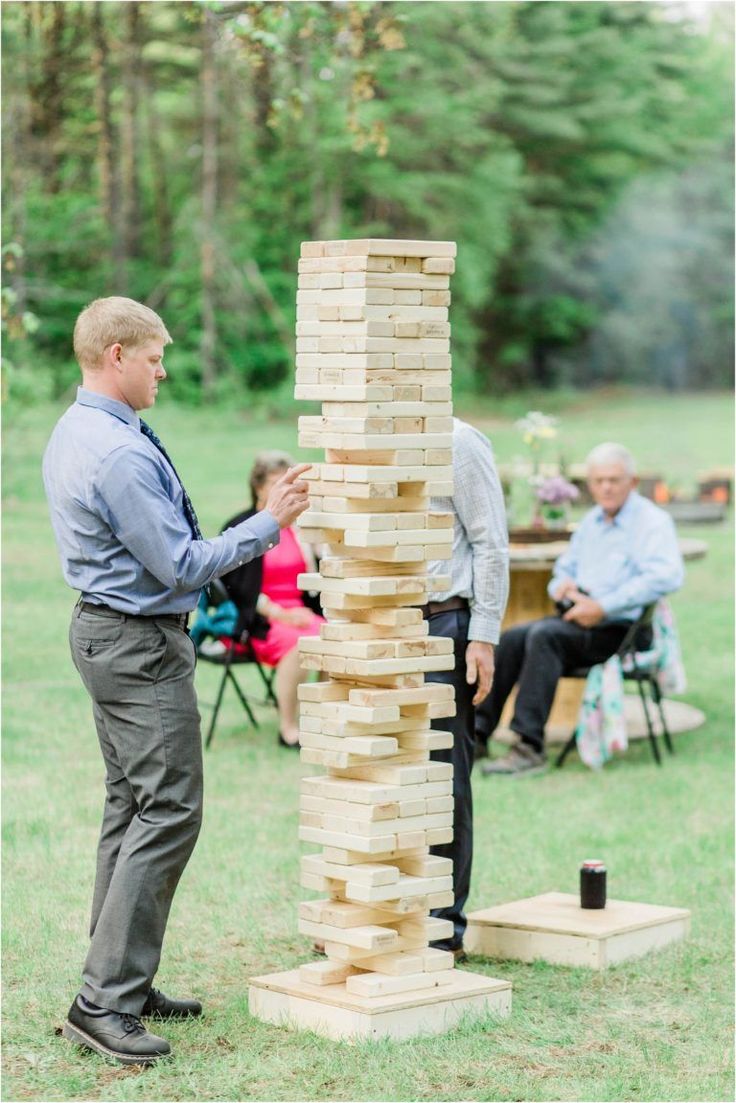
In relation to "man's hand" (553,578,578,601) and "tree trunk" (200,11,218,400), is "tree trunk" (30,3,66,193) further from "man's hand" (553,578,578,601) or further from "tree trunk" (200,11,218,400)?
"man's hand" (553,578,578,601)

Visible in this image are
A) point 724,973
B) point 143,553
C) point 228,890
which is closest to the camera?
point 143,553

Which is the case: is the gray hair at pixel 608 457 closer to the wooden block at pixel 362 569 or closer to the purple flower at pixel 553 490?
the purple flower at pixel 553 490

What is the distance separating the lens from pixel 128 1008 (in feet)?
13.7

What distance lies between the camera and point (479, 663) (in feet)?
16.0

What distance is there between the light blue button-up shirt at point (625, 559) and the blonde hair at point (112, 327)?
4.21 m

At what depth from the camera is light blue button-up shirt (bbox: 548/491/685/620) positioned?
7.91 metres

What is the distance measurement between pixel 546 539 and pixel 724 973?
13.8 ft

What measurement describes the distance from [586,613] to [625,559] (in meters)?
0.37

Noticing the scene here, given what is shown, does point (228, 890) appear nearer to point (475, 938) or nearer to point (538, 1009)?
point (475, 938)

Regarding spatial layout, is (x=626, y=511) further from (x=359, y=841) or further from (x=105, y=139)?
(x=105, y=139)

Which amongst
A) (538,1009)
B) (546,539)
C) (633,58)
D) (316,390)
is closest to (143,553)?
(316,390)

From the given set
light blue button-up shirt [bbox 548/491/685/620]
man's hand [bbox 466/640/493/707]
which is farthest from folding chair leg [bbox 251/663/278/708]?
man's hand [bbox 466/640/493/707]

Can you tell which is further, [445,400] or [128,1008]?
[445,400]

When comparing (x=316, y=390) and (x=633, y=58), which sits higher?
(x=633, y=58)
